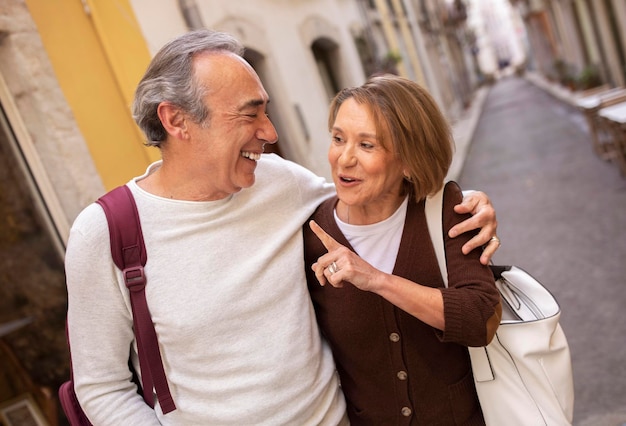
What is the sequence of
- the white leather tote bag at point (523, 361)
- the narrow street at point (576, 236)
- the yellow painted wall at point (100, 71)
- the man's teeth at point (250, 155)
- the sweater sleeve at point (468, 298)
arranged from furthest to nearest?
Answer: the narrow street at point (576, 236), the yellow painted wall at point (100, 71), the man's teeth at point (250, 155), the white leather tote bag at point (523, 361), the sweater sleeve at point (468, 298)

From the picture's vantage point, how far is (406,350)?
1983 millimetres

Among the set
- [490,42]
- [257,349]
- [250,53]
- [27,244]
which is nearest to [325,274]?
[257,349]

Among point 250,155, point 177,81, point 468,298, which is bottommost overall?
point 468,298

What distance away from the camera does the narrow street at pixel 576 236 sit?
3748 mm

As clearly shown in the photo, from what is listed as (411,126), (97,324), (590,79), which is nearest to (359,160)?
(411,126)

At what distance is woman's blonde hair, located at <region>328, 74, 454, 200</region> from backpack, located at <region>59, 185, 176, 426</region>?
0.82 meters

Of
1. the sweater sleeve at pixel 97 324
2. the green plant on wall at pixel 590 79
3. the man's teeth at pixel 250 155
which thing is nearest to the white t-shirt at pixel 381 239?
the man's teeth at pixel 250 155

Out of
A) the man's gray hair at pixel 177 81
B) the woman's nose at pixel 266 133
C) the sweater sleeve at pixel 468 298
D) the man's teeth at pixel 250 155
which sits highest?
the man's gray hair at pixel 177 81

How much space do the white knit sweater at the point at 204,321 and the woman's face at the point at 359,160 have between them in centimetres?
30

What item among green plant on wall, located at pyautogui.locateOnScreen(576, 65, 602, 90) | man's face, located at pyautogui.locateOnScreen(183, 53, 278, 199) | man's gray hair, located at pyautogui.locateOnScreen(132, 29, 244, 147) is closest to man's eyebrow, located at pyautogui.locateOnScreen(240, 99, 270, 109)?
man's face, located at pyautogui.locateOnScreen(183, 53, 278, 199)

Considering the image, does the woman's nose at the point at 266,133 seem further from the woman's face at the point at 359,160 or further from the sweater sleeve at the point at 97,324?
the sweater sleeve at the point at 97,324

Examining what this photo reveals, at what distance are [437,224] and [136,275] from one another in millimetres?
956

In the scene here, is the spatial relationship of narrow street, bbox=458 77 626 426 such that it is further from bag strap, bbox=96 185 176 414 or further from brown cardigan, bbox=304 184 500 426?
bag strap, bbox=96 185 176 414

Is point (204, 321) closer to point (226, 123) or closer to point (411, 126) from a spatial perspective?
point (226, 123)
